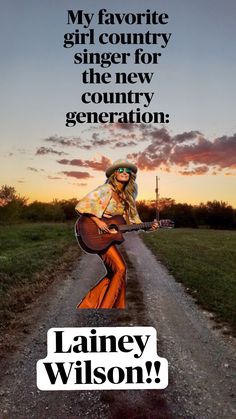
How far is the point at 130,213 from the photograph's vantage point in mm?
7035

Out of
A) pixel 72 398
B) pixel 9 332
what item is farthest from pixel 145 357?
pixel 9 332

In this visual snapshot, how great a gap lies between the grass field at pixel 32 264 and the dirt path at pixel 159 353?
579mm

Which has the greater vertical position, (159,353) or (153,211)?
(153,211)

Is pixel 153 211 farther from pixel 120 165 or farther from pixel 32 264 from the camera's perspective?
pixel 32 264

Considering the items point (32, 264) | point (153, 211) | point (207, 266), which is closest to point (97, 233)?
point (153, 211)

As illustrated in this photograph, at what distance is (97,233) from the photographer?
6785mm

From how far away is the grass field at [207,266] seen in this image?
11750mm

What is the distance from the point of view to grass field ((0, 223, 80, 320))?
35.9 feet

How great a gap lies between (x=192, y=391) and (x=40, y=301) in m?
5.59

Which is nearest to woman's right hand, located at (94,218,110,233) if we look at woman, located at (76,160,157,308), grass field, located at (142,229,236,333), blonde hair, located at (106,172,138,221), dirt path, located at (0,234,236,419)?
woman, located at (76,160,157,308)

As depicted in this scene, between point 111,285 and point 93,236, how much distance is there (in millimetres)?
1040

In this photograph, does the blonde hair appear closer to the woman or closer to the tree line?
the woman

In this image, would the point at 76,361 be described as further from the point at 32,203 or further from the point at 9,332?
the point at 32,203

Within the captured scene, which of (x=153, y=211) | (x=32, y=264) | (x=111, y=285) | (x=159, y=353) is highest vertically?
(x=153, y=211)
